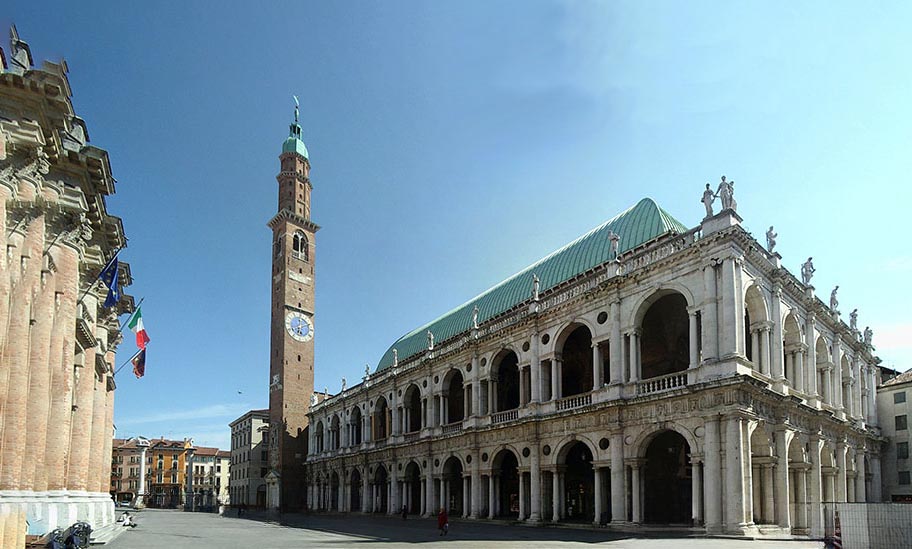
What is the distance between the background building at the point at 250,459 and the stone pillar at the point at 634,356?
64357mm

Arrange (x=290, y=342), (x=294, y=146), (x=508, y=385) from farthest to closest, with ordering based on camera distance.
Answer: (x=294, y=146), (x=290, y=342), (x=508, y=385)

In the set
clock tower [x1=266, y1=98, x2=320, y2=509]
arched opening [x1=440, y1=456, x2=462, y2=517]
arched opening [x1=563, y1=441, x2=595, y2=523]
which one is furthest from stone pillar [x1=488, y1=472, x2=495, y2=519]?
clock tower [x1=266, y1=98, x2=320, y2=509]

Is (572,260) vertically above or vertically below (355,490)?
above

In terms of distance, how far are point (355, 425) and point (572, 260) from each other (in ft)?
106

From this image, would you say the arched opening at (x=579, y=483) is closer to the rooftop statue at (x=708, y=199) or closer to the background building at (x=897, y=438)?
the rooftop statue at (x=708, y=199)

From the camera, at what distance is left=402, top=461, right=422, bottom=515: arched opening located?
54.2 metres

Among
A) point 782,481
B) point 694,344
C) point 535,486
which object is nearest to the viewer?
point 782,481

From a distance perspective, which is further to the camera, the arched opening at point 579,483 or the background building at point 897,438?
the background building at point 897,438

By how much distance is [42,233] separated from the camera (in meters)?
21.2

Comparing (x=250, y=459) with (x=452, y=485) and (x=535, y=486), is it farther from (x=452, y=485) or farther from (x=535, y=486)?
(x=535, y=486)

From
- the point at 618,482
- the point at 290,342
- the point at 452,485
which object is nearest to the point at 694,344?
the point at 618,482

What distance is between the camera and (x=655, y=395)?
30953 millimetres

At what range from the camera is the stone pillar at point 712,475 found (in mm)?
27547

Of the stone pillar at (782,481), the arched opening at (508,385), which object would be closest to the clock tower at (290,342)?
the arched opening at (508,385)
